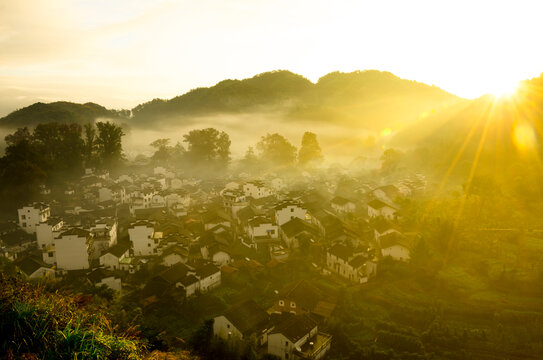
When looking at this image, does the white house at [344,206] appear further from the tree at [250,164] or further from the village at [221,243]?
the tree at [250,164]

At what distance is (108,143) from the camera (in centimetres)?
4334

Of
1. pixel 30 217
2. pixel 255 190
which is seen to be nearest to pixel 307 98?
pixel 255 190

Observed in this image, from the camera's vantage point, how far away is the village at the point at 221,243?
49.0 feet

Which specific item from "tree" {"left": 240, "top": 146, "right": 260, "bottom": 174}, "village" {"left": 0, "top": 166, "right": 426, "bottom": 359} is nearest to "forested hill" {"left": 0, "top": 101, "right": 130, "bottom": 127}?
"tree" {"left": 240, "top": 146, "right": 260, "bottom": 174}

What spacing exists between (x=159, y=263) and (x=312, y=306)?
9.37m

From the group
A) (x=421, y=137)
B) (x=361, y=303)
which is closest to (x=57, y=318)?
(x=361, y=303)

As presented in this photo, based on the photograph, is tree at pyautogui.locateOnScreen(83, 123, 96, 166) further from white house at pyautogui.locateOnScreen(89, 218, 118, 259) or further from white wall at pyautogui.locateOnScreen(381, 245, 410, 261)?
white wall at pyautogui.locateOnScreen(381, 245, 410, 261)

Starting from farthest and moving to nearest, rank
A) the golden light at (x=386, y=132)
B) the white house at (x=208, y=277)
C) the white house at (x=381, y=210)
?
the golden light at (x=386, y=132) < the white house at (x=381, y=210) < the white house at (x=208, y=277)

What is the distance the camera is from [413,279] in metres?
18.9

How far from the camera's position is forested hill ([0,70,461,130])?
95.4 m

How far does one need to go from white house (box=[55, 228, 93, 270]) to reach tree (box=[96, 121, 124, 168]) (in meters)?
26.2

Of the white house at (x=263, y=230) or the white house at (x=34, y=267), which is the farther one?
the white house at (x=263, y=230)

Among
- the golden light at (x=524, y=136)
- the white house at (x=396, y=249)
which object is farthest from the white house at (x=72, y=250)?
the golden light at (x=524, y=136)

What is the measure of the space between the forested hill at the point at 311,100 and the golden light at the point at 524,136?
40925mm
